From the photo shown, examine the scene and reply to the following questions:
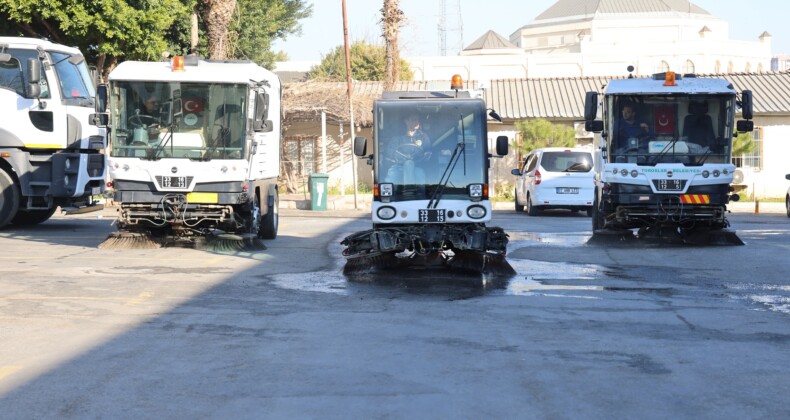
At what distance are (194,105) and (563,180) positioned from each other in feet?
42.5

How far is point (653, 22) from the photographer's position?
12050cm

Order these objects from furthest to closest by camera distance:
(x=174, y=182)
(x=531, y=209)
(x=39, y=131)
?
(x=531, y=209) → (x=39, y=131) → (x=174, y=182)

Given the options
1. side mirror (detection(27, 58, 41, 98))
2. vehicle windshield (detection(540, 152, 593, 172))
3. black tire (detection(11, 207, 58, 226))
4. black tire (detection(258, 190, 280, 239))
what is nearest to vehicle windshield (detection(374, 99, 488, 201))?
black tire (detection(258, 190, 280, 239))

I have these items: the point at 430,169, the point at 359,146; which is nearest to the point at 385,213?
the point at 430,169

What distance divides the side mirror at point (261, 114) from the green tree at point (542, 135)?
2140 cm

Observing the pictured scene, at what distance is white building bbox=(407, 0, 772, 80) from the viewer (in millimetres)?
100000

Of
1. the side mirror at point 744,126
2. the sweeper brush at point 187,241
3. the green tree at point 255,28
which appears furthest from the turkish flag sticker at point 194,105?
the green tree at point 255,28

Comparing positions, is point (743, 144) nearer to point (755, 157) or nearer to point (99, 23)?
point (755, 157)

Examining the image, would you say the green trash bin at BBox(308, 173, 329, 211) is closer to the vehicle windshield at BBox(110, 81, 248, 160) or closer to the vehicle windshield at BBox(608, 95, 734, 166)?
the vehicle windshield at BBox(608, 95, 734, 166)

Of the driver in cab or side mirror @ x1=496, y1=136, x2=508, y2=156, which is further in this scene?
side mirror @ x1=496, y1=136, x2=508, y2=156

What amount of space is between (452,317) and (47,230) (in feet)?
42.5

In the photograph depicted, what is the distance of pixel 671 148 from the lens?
1803cm

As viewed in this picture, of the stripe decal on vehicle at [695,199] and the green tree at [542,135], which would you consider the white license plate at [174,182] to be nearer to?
the stripe decal on vehicle at [695,199]

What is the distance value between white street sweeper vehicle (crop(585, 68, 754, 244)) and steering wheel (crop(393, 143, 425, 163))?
5.02 meters
